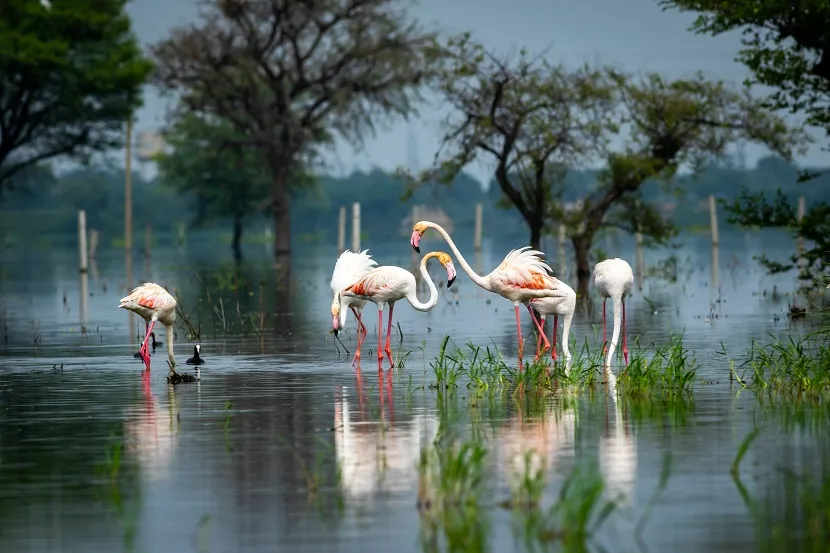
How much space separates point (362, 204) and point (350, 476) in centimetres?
18789

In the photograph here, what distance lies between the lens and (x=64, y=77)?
231 ft

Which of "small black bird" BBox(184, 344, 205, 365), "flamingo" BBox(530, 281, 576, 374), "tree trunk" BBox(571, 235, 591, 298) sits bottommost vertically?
"small black bird" BBox(184, 344, 205, 365)

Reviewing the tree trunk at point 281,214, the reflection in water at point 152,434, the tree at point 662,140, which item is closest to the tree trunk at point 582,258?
the tree at point 662,140

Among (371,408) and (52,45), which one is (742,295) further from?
(52,45)

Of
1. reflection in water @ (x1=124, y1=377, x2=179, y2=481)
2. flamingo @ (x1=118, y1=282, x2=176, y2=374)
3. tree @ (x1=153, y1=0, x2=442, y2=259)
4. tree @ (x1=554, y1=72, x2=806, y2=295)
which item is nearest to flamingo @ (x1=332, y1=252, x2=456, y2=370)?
flamingo @ (x1=118, y1=282, x2=176, y2=374)

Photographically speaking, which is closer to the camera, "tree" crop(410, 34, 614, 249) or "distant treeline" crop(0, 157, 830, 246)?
"tree" crop(410, 34, 614, 249)

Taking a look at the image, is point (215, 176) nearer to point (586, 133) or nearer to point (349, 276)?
point (586, 133)

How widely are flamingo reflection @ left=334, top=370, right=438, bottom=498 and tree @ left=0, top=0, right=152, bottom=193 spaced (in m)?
56.1

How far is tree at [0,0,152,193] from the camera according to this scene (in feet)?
228

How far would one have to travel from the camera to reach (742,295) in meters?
34.9

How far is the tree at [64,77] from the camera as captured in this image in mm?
69375

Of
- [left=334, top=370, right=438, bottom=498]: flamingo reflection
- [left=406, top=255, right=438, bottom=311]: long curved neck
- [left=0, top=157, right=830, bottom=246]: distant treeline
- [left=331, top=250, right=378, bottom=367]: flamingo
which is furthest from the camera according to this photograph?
[left=0, top=157, right=830, bottom=246]: distant treeline

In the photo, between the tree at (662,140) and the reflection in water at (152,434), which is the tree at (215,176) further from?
the reflection in water at (152,434)

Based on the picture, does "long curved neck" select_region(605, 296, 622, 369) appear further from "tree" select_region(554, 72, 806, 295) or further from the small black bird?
"tree" select_region(554, 72, 806, 295)
